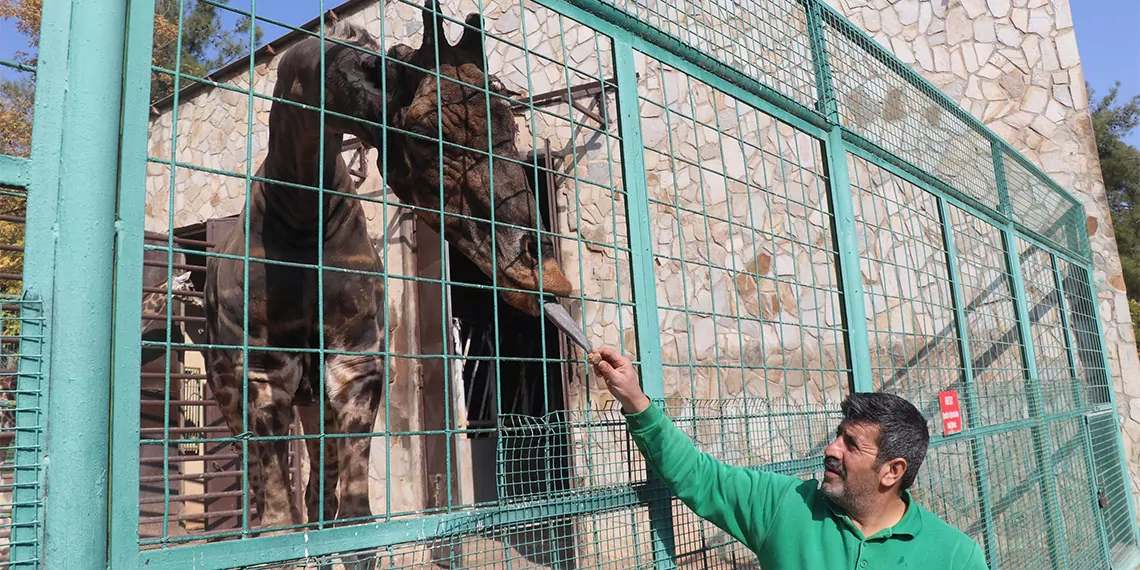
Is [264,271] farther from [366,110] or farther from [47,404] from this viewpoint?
[47,404]

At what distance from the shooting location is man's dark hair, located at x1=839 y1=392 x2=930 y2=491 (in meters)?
2.04

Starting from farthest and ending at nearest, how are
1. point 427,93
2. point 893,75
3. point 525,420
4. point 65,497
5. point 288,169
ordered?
point 893,75, point 288,169, point 427,93, point 525,420, point 65,497

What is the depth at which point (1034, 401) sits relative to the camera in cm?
496

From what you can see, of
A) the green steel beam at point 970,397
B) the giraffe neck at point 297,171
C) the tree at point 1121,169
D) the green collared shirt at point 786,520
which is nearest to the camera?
the green collared shirt at point 786,520

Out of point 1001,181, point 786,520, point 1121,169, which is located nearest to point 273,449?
point 786,520

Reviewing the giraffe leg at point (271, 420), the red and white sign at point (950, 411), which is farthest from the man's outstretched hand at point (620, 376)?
the red and white sign at point (950, 411)

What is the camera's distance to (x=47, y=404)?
1.27 m

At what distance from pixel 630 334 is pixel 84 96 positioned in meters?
5.93

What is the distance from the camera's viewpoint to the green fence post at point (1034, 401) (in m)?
4.66

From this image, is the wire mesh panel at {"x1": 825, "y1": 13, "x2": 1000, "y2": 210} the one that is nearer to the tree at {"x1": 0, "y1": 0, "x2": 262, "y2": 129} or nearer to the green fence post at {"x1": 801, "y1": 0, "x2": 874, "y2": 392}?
the green fence post at {"x1": 801, "y1": 0, "x2": 874, "y2": 392}

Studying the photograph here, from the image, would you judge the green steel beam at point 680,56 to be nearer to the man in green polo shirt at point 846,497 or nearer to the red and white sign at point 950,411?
the man in green polo shirt at point 846,497

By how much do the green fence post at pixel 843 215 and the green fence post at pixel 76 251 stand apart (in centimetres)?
260

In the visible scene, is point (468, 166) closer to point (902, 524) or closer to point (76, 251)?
point (76, 251)

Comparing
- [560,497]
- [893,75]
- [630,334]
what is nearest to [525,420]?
[560,497]
